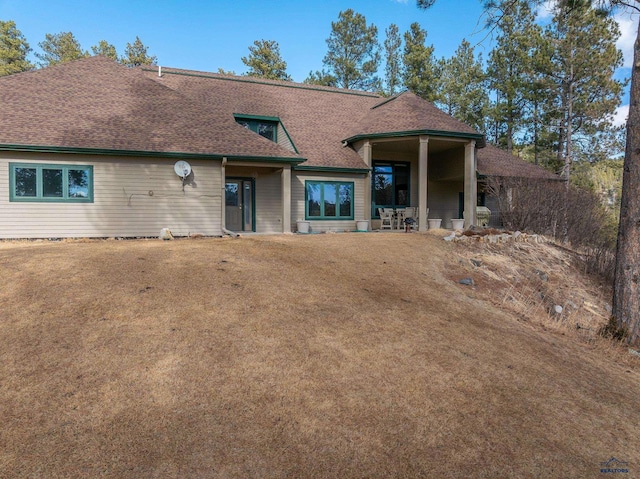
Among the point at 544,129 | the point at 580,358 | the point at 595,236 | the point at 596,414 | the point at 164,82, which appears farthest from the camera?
the point at 544,129

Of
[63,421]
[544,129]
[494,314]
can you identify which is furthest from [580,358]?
[544,129]

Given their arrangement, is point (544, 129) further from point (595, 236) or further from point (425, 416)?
point (425, 416)

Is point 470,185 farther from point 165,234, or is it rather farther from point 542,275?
point 165,234

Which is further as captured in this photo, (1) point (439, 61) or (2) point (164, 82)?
(1) point (439, 61)

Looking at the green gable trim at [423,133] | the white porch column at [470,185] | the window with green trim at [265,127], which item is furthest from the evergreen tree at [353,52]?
the white porch column at [470,185]

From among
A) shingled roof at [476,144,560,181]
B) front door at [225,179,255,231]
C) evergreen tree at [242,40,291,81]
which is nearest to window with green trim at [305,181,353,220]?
front door at [225,179,255,231]

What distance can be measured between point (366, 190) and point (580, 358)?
37.9 feet

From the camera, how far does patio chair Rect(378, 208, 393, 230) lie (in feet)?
53.1

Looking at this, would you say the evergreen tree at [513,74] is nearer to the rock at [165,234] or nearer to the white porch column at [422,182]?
the white porch column at [422,182]

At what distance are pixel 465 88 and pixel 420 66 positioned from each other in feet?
14.1

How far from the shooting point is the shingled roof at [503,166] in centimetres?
1880

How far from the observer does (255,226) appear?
14891mm

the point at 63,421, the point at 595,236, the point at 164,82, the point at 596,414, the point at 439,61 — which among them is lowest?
the point at 596,414

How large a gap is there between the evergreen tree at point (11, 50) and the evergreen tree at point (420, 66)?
30808 millimetres
